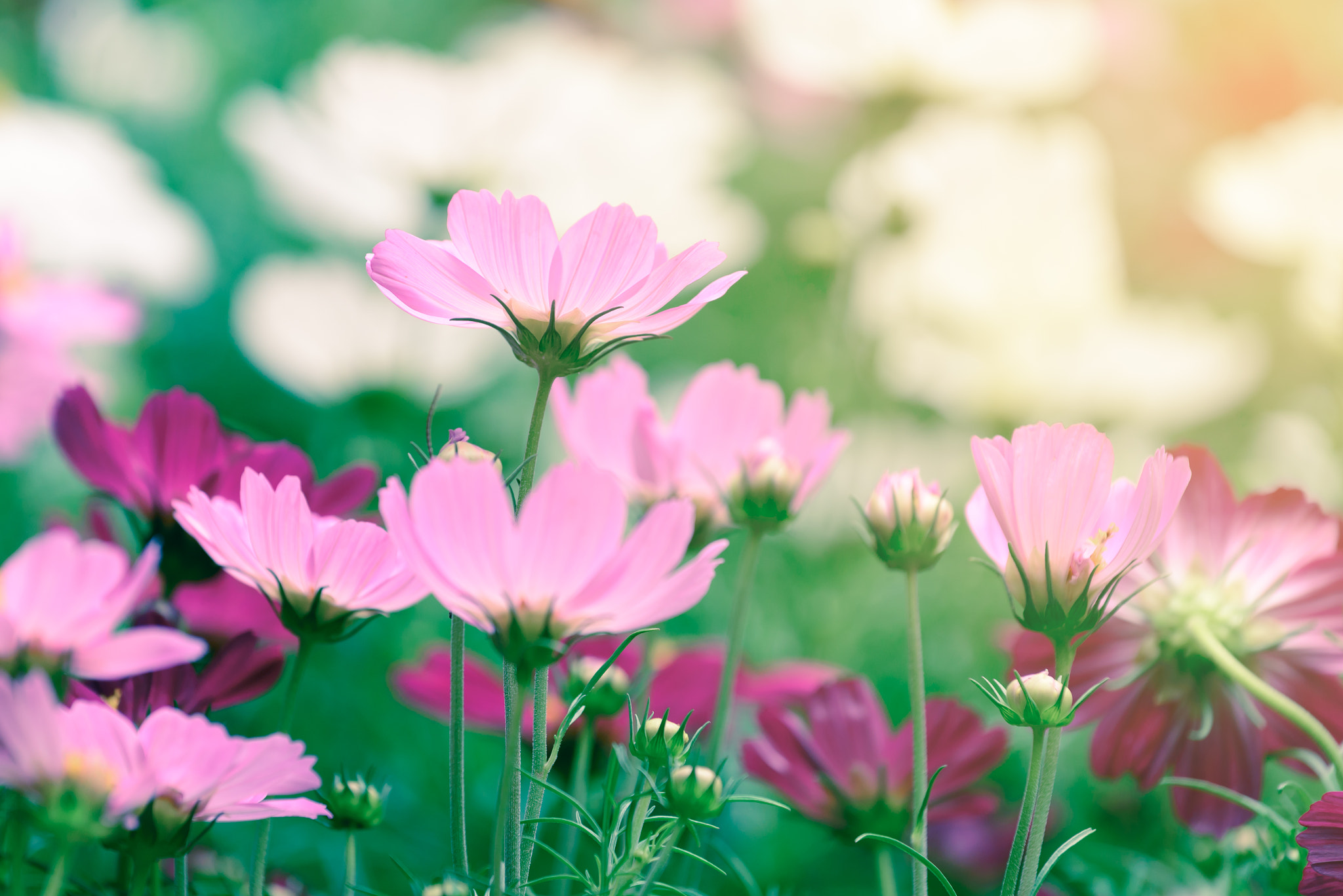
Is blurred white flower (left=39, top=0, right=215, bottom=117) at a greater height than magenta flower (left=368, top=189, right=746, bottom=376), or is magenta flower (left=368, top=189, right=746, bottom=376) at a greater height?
blurred white flower (left=39, top=0, right=215, bottom=117)

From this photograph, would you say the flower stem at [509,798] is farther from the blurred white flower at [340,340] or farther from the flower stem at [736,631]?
the blurred white flower at [340,340]

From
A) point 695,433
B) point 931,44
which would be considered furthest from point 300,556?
point 931,44

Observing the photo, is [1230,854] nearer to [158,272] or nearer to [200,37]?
[158,272]

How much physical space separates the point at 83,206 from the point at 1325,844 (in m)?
0.79

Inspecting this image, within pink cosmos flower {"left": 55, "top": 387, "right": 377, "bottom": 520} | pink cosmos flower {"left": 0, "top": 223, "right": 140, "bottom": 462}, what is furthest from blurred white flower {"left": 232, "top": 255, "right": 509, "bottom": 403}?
pink cosmos flower {"left": 55, "top": 387, "right": 377, "bottom": 520}

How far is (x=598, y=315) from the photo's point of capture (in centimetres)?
26

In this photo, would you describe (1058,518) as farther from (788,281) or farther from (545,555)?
(788,281)

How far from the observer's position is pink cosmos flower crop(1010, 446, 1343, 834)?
0.34 m

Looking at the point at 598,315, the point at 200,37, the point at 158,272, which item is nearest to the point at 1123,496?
the point at 598,315

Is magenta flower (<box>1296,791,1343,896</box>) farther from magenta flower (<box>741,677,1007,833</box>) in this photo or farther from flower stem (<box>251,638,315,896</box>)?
flower stem (<box>251,638,315,896</box>)

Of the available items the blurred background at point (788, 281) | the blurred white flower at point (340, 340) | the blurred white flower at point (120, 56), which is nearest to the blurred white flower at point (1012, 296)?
the blurred background at point (788, 281)

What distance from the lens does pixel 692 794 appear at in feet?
0.82

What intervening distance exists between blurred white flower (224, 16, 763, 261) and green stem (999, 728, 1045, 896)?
22.1 inches

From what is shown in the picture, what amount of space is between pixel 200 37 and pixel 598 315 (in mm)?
1272
